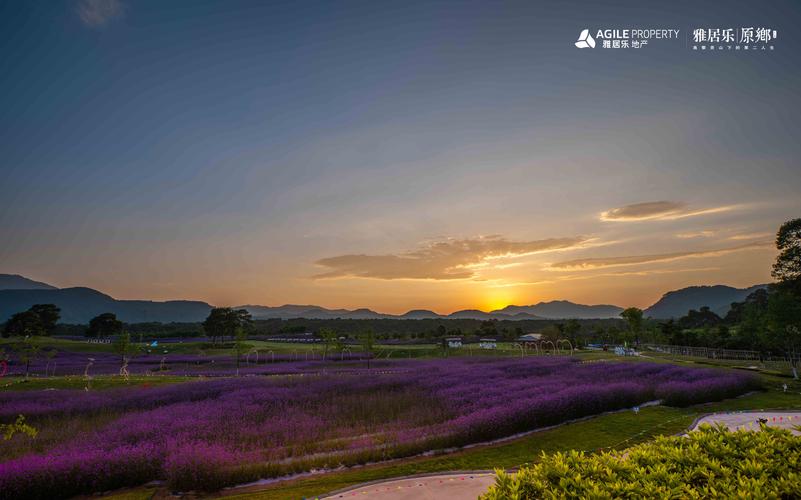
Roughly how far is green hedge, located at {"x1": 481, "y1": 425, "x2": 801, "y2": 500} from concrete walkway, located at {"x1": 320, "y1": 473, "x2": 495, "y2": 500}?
3304 millimetres

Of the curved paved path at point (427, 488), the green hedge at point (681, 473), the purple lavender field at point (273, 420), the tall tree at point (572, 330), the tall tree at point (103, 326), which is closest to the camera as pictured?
the green hedge at point (681, 473)

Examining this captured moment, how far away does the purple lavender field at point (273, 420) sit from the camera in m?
9.39

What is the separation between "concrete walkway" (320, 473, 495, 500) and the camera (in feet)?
25.2

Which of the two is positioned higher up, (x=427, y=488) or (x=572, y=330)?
(x=427, y=488)

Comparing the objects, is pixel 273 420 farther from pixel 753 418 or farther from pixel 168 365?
pixel 168 365

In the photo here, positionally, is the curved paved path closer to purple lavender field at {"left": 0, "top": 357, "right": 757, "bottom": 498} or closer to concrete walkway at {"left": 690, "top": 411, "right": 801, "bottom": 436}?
purple lavender field at {"left": 0, "top": 357, "right": 757, "bottom": 498}

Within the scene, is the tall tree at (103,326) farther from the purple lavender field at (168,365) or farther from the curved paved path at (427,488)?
the curved paved path at (427,488)

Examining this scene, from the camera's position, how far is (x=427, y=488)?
8102mm

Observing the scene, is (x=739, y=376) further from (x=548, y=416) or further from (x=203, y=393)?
(x=203, y=393)

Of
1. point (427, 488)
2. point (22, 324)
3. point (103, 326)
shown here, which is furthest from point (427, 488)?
point (103, 326)

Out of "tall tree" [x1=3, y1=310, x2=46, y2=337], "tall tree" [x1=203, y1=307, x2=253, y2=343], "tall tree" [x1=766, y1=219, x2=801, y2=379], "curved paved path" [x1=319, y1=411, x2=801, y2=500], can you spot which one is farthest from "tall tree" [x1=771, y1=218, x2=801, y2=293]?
"tall tree" [x1=3, y1=310, x2=46, y2=337]

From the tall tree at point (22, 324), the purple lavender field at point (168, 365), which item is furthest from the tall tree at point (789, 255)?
the tall tree at point (22, 324)

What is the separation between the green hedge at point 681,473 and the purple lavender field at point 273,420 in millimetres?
6889

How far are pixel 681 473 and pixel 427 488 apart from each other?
4707mm
